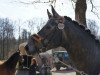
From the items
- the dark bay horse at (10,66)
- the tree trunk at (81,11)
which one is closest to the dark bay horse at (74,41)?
the dark bay horse at (10,66)

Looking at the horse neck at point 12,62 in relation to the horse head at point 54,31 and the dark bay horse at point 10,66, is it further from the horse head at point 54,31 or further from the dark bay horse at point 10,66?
the horse head at point 54,31

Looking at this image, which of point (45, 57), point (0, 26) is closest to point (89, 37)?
point (45, 57)

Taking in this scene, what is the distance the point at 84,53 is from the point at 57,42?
1.48 feet

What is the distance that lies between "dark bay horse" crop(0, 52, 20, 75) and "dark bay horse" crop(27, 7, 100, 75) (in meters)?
2.91

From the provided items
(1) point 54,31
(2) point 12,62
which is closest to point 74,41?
(1) point 54,31

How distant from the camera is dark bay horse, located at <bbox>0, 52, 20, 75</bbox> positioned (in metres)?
8.16

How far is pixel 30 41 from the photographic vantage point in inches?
215

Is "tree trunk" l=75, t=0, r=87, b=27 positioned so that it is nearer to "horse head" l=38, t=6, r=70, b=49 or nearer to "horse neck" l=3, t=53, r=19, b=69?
"horse neck" l=3, t=53, r=19, b=69

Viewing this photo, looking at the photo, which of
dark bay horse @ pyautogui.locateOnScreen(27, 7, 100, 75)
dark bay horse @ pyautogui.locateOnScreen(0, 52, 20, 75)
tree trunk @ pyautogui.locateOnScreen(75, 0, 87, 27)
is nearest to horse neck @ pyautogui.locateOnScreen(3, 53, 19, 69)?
dark bay horse @ pyautogui.locateOnScreen(0, 52, 20, 75)

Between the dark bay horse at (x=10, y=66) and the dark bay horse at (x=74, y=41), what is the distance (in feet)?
9.54

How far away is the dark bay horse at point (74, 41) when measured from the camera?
523 centimetres

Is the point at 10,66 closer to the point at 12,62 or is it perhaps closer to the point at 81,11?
the point at 12,62

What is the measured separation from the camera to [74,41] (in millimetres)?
5289

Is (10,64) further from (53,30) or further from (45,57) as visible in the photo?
(45,57)
